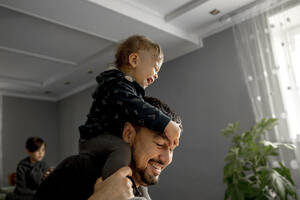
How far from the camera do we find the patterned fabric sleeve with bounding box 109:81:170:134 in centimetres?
115

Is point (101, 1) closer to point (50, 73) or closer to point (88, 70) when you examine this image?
point (88, 70)

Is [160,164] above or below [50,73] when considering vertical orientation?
below

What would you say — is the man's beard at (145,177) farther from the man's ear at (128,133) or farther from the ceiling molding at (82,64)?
the ceiling molding at (82,64)

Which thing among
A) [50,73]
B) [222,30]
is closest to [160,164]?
[222,30]

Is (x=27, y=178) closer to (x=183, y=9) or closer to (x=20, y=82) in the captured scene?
(x=20, y=82)

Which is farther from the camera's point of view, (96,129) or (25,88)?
(25,88)

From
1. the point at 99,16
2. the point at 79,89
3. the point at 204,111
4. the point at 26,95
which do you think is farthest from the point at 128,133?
the point at 26,95

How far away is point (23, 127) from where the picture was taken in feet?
20.4

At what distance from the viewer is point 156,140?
1.17m

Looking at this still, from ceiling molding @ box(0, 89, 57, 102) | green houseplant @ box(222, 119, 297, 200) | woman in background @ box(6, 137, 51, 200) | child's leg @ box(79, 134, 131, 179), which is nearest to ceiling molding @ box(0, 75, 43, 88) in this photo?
ceiling molding @ box(0, 89, 57, 102)

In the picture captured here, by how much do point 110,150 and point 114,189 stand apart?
0.97ft

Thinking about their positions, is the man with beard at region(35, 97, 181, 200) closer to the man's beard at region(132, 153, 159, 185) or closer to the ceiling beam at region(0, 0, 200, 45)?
the man's beard at region(132, 153, 159, 185)

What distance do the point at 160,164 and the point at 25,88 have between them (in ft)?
18.3

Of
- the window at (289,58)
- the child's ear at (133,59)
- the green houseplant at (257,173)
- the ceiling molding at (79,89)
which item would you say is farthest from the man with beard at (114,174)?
the ceiling molding at (79,89)
